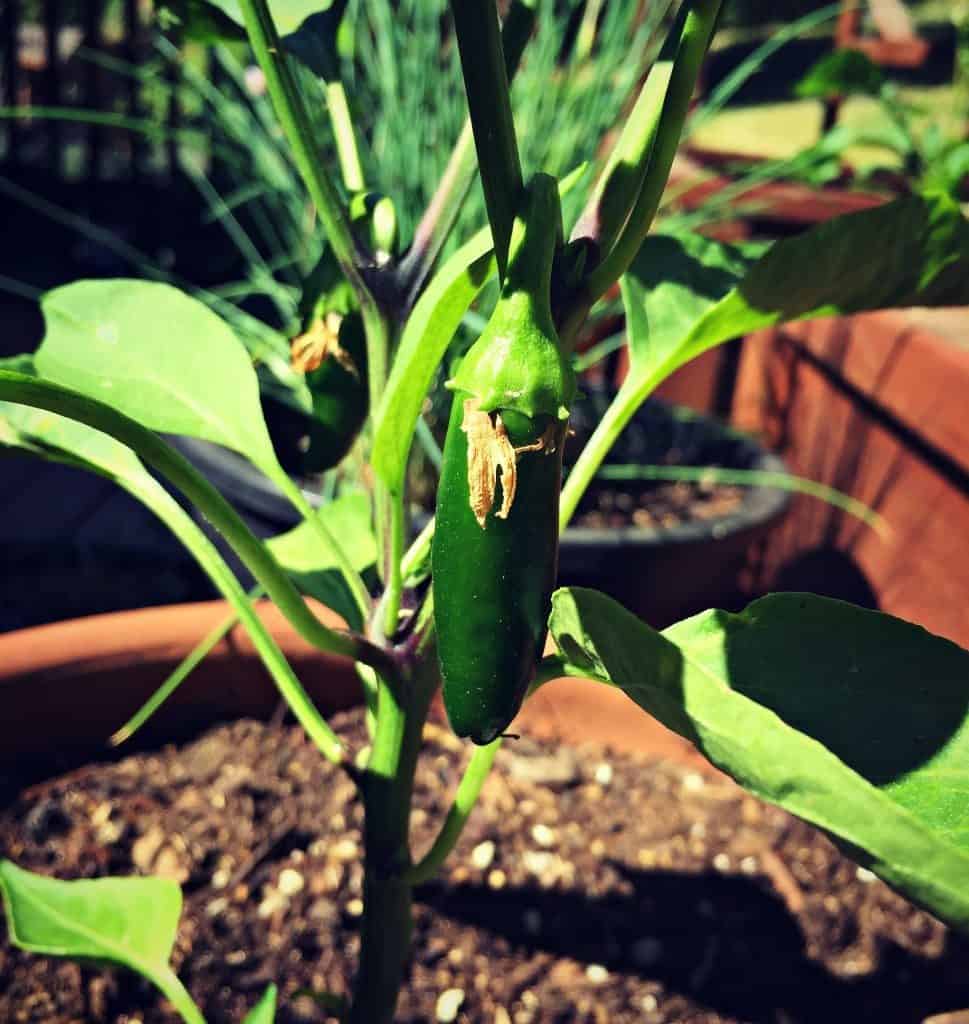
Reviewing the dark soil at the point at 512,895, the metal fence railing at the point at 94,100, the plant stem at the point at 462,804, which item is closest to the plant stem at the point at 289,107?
the plant stem at the point at 462,804

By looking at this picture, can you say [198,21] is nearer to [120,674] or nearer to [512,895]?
[120,674]

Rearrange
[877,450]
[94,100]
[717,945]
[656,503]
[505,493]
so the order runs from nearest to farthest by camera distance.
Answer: [505,493], [717,945], [877,450], [656,503], [94,100]

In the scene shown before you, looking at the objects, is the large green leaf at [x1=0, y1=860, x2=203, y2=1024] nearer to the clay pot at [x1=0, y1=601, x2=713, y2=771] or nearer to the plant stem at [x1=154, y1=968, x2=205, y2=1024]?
the plant stem at [x1=154, y1=968, x2=205, y2=1024]

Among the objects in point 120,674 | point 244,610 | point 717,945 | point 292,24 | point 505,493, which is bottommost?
point 717,945

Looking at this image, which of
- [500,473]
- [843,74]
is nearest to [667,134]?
[500,473]

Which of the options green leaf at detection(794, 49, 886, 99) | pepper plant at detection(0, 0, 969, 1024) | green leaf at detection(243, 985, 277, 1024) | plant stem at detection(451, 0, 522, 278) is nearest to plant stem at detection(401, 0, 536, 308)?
pepper plant at detection(0, 0, 969, 1024)

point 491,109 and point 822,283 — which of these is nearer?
point 491,109

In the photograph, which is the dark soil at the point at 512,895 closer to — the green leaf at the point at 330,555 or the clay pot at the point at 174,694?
the clay pot at the point at 174,694
